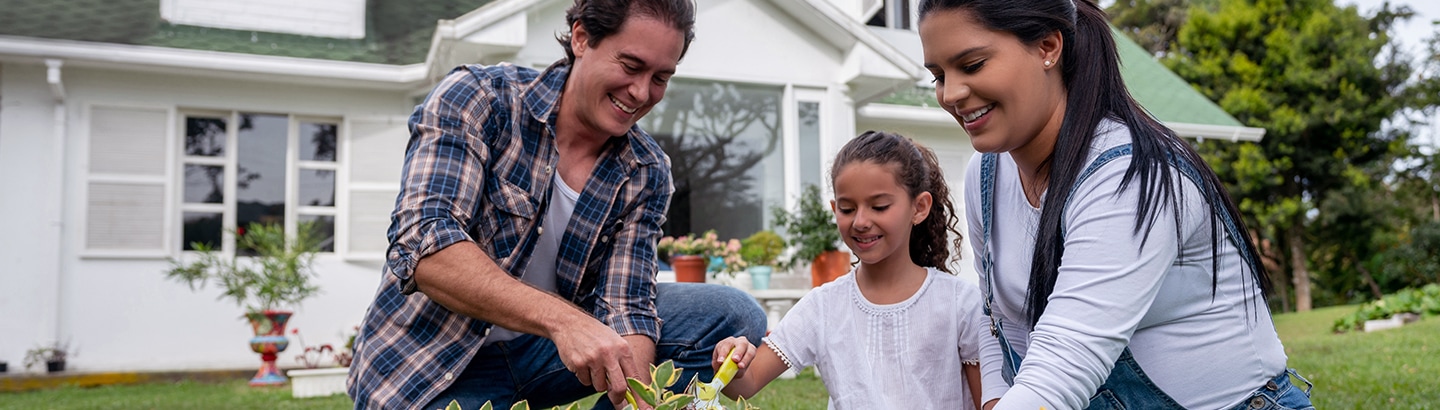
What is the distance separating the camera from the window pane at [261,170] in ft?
29.3

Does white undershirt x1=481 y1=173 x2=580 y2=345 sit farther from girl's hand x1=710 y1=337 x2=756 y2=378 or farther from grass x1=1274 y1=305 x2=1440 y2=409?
grass x1=1274 y1=305 x2=1440 y2=409

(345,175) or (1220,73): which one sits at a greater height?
(1220,73)

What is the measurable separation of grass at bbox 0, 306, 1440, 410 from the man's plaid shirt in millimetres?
2149

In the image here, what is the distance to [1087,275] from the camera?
1562mm

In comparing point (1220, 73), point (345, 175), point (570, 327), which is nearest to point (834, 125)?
point (345, 175)

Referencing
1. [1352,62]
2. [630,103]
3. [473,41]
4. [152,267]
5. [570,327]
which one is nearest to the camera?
[570,327]

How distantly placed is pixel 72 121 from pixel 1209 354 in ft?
29.1

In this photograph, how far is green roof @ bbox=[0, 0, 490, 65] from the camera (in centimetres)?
847

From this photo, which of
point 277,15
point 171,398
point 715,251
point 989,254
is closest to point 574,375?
point 989,254

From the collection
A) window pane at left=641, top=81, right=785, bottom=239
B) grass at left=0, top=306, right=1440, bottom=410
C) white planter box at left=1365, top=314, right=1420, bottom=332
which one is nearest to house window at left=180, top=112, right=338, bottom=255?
grass at left=0, top=306, right=1440, bottom=410

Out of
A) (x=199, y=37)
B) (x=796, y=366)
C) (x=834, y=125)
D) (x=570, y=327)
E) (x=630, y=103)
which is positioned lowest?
(x=796, y=366)

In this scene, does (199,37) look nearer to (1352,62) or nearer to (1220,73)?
(1220,73)

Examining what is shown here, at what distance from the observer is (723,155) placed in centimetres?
927

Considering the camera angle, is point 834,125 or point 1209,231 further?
point 834,125
